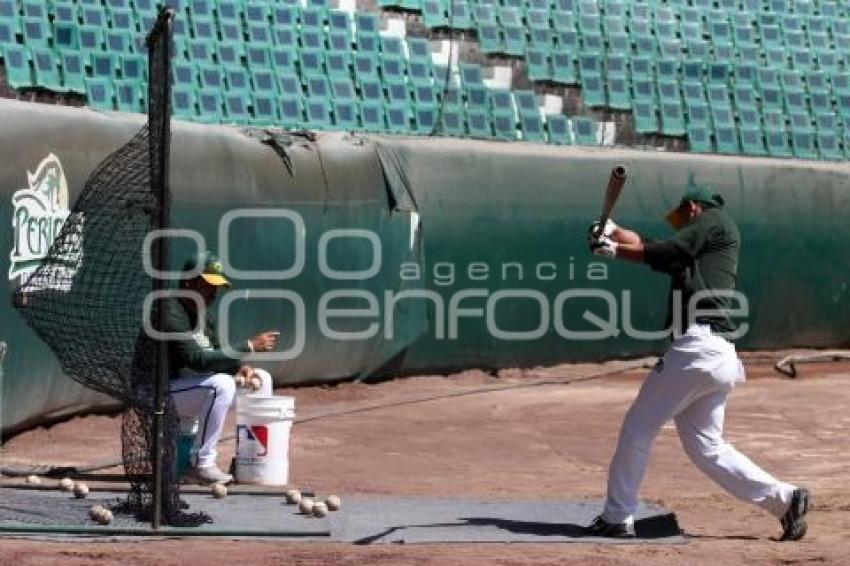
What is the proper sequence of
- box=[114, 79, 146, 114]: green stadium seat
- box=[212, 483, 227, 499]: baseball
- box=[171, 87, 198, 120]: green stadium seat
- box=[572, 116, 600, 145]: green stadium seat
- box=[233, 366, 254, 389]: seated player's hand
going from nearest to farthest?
box=[212, 483, 227, 499]: baseball
box=[233, 366, 254, 389]: seated player's hand
box=[114, 79, 146, 114]: green stadium seat
box=[171, 87, 198, 120]: green stadium seat
box=[572, 116, 600, 145]: green stadium seat

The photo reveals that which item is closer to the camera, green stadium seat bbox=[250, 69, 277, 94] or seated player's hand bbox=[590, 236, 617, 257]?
seated player's hand bbox=[590, 236, 617, 257]

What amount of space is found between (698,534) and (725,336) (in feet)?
3.64

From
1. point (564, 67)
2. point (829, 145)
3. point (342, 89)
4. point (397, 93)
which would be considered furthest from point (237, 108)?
point (829, 145)

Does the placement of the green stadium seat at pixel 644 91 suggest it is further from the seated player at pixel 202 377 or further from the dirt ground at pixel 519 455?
the seated player at pixel 202 377

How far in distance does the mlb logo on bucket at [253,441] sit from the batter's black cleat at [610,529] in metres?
2.52

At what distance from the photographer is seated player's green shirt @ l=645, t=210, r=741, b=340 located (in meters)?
8.45

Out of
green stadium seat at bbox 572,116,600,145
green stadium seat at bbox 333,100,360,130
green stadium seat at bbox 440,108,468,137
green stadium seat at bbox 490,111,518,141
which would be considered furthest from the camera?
green stadium seat at bbox 572,116,600,145

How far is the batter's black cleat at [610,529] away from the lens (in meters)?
8.52

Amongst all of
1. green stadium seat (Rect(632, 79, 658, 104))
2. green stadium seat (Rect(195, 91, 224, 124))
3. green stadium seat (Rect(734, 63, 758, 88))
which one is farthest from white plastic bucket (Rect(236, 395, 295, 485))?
green stadium seat (Rect(734, 63, 758, 88))

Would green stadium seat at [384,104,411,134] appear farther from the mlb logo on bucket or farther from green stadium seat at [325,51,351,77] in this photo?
the mlb logo on bucket

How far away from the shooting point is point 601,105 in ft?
70.6

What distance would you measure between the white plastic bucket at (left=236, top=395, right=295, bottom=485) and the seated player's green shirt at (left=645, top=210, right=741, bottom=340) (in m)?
2.89

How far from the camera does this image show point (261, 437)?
34.1 ft

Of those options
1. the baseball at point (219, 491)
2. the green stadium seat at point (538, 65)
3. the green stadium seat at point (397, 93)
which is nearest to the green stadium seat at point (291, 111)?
the green stadium seat at point (397, 93)
